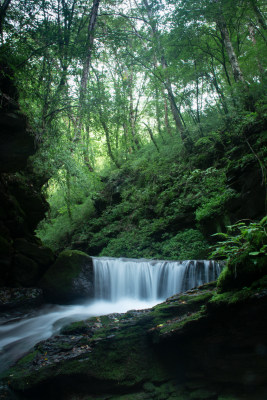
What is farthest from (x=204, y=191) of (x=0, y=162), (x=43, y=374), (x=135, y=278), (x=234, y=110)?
(x=43, y=374)

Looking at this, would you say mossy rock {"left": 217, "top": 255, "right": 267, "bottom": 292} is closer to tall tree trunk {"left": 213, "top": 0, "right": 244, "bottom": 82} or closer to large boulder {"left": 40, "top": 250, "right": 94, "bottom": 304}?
large boulder {"left": 40, "top": 250, "right": 94, "bottom": 304}

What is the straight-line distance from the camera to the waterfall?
7.33m

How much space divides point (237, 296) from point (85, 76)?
9503 mm

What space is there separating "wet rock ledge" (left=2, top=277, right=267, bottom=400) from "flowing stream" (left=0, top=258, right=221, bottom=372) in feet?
5.98

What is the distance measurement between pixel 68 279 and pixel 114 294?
5.84 ft

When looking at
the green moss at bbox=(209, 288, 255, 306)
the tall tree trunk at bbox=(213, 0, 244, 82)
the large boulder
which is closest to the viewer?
the green moss at bbox=(209, 288, 255, 306)

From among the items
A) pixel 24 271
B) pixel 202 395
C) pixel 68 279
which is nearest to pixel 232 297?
pixel 202 395

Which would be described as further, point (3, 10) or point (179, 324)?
point (3, 10)

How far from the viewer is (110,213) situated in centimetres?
1612

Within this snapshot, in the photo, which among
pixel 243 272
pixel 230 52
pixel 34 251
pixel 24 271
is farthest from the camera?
pixel 230 52

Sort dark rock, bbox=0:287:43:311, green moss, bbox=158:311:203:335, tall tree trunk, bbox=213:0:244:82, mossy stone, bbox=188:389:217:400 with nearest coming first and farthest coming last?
1. mossy stone, bbox=188:389:217:400
2. green moss, bbox=158:311:203:335
3. dark rock, bbox=0:287:43:311
4. tall tree trunk, bbox=213:0:244:82

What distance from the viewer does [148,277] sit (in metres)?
8.55

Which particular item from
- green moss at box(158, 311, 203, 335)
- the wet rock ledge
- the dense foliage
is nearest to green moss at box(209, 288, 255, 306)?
the wet rock ledge

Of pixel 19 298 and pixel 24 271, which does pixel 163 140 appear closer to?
pixel 24 271
